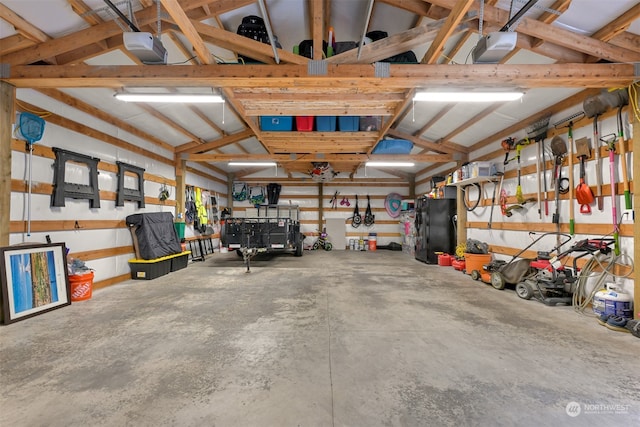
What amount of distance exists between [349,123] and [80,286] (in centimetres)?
540

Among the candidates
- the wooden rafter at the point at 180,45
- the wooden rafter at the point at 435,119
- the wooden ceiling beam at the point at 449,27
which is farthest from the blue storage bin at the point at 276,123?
the wooden rafter at the point at 435,119

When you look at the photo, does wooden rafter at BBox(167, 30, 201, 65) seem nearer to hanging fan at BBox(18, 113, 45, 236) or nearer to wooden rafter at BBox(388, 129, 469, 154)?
hanging fan at BBox(18, 113, 45, 236)

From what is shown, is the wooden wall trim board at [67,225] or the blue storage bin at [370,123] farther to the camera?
the blue storage bin at [370,123]

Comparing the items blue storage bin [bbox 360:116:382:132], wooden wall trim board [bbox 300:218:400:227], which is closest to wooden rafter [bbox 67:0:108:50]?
blue storage bin [bbox 360:116:382:132]

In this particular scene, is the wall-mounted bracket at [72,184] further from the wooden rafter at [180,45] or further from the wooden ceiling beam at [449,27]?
the wooden ceiling beam at [449,27]

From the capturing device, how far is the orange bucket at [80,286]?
12.8 ft

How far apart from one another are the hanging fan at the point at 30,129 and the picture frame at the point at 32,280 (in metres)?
0.43

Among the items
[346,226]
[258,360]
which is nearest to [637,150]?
[258,360]

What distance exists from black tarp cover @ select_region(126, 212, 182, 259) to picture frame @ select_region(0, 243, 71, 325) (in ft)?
5.70

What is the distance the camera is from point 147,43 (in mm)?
2627

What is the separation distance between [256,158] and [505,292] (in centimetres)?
654

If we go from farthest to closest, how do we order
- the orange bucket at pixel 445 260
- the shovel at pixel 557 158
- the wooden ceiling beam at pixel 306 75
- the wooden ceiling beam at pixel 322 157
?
the wooden ceiling beam at pixel 322 157, the orange bucket at pixel 445 260, the shovel at pixel 557 158, the wooden ceiling beam at pixel 306 75

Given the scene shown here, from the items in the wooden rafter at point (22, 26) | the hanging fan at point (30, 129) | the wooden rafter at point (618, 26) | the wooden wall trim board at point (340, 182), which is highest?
the wooden rafter at point (22, 26)

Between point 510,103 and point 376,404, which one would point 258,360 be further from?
point 510,103
